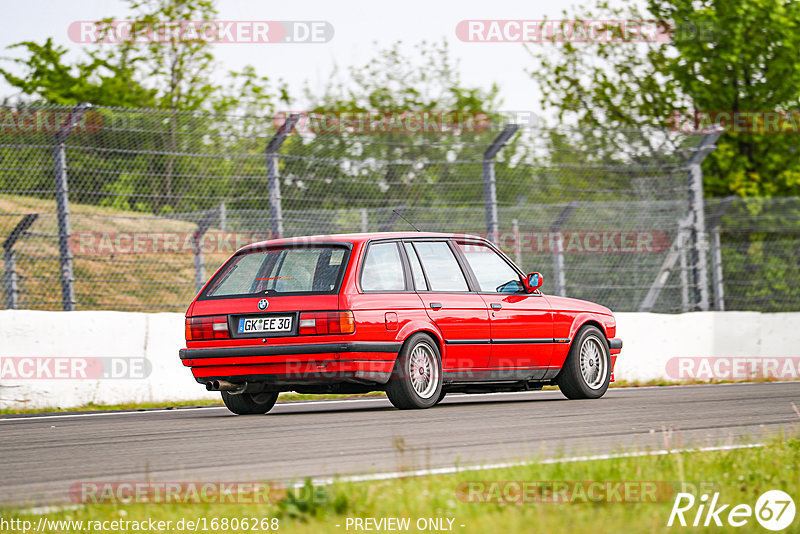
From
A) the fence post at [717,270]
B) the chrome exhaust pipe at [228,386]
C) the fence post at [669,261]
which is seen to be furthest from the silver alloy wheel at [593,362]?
the fence post at [717,270]

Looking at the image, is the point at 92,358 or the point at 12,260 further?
the point at 12,260

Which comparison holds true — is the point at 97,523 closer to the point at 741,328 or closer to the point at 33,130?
the point at 33,130

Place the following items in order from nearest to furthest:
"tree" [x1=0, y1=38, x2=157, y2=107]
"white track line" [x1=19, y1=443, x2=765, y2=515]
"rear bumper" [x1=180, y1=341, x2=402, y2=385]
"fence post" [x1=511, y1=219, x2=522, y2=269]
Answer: "white track line" [x1=19, y1=443, x2=765, y2=515], "rear bumper" [x1=180, y1=341, x2=402, y2=385], "fence post" [x1=511, y1=219, x2=522, y2=269], "tree" [x1=0, y1=38, x2=157, y2=107]

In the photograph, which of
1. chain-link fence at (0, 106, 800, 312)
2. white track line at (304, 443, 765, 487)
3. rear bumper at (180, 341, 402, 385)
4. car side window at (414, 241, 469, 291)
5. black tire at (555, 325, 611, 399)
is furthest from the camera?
chain-link fence at (0, 106, 800, 312)

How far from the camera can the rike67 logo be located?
4645 mm

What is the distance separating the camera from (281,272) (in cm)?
1028

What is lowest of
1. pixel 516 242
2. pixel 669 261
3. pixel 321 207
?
pixel 669 261

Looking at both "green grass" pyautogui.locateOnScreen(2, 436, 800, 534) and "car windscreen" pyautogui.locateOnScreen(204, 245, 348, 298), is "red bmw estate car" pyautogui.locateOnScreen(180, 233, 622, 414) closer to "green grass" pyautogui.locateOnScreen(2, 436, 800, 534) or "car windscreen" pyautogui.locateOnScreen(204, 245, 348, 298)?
"car windscreen" pyautogui.locateOnScreen(204, 245, 348, 298)

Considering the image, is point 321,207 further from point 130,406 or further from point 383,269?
point 383,269

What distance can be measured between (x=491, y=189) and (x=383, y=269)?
586cm

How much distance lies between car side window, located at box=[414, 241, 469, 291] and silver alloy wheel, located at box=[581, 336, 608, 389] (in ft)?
5.49

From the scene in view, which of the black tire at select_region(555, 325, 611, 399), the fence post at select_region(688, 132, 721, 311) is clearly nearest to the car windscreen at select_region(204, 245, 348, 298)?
the black tire at select_region(555, 325, 611, 399)

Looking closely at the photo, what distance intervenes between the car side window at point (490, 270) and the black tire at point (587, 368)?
89cm

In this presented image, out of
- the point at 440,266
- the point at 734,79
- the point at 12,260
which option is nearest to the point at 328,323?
the point at 440,266
